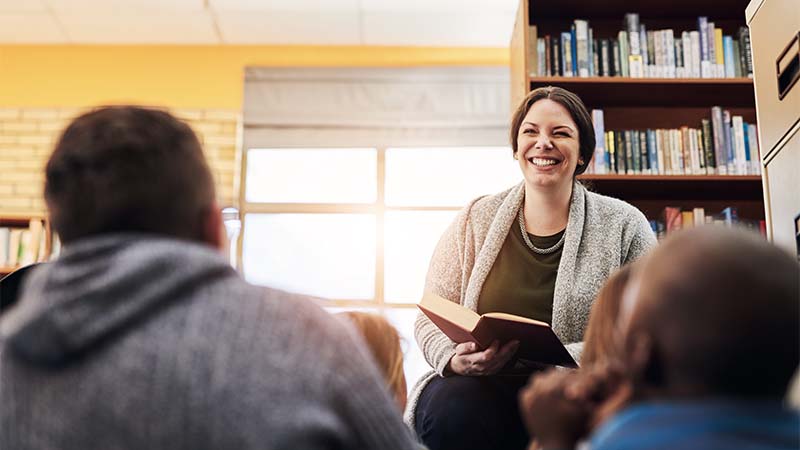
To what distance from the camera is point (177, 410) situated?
2.64 ft

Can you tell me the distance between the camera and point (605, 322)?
0.97 metres

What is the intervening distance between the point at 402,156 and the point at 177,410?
14.5 ft

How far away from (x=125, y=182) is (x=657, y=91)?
2.91 metres

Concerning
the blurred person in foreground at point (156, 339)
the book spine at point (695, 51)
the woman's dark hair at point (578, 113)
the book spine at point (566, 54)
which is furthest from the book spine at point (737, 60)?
the blurred person in foreground at point (156, 339)

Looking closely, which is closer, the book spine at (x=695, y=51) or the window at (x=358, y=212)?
the book spine at (x=695, y=51)

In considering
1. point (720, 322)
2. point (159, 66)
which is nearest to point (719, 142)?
point (720, 322)

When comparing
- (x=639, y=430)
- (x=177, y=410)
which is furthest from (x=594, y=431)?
(x=177, y=410)

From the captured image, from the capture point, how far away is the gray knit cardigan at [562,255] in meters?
2.02

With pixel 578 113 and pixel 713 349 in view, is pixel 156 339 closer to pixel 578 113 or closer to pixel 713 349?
pixel 713 349

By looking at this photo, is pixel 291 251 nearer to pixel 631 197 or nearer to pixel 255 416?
pixel 631 197

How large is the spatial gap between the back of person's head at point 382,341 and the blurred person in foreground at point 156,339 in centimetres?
62

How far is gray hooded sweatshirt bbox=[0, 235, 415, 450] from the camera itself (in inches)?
31.8

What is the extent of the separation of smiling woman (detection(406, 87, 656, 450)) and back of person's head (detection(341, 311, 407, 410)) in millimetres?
309

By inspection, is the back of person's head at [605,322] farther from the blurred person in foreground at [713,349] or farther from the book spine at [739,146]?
the book spine at [739,146]
